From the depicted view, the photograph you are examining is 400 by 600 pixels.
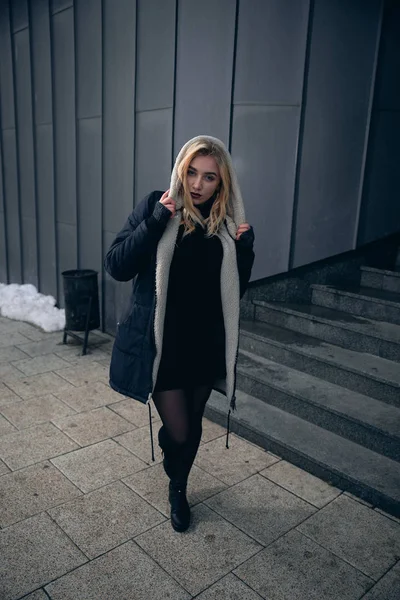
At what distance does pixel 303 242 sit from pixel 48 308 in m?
4.50

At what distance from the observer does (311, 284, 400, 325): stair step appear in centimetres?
492

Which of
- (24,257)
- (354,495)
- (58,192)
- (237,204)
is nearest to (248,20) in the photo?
(237,204)

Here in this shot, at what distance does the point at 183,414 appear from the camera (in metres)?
2.88

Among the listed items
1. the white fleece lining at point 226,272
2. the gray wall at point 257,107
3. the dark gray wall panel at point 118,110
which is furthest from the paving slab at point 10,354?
the white fleece lining at point 226,272

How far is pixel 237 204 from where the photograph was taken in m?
2.86

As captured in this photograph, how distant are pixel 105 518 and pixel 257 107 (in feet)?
14.1

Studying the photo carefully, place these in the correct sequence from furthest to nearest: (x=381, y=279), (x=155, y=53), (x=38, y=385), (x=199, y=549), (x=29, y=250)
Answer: (x=29, y=250) → (x=155, y=53) → (x=381, y=279) → (x=38, y=385) → (x=199, y=549)

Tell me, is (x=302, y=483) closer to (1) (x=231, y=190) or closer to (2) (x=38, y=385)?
(1) (x=231, y=190)

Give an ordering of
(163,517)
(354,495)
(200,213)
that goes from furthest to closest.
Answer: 1. (354,495)
2. (163,517)
3. (200,213)

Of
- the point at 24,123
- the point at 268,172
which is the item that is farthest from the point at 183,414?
the point at 24,123

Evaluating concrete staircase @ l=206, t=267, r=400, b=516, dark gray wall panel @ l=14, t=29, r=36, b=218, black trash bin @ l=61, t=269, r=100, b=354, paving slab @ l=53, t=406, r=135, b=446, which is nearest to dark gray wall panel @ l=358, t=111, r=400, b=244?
concrete staircase @ l=206, t=267, r=400, b=516

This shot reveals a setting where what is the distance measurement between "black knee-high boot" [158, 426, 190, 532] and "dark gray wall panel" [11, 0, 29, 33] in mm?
7886

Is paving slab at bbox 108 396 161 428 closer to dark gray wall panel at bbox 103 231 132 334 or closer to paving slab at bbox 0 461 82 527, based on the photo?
paving slab at bbox 0 461 82 527

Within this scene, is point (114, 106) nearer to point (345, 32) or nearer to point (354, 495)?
point (345, 32)
